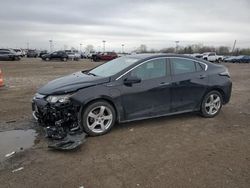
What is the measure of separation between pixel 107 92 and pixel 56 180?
2265 mm

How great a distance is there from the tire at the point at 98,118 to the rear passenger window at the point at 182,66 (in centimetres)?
185

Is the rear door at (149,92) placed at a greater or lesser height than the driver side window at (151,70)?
lesser

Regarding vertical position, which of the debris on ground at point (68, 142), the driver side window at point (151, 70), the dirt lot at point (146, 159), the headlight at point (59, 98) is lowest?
the dirt lot at point (146, 159)

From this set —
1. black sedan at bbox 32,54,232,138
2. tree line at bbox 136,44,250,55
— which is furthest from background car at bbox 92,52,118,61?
black sedan at bbox 32,54,232,138

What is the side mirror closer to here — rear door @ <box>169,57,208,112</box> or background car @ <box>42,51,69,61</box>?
rear door @ <box>169,57,208,112</box>

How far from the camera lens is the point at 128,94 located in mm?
5969

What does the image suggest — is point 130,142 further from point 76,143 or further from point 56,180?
point 56,180

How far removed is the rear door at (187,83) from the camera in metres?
6.62

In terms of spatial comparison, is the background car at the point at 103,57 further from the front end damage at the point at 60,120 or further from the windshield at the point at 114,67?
the front end damage at the point at 60,120

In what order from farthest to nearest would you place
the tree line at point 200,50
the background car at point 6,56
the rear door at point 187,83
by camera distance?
the tree line at point 200,50 → the background car at point 6,56 → the rear door at point 187,83

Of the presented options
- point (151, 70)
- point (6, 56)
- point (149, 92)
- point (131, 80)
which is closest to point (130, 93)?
point (131, 80)

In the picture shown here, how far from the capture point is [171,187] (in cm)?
373

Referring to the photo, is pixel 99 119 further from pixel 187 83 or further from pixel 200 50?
pixel 200 50

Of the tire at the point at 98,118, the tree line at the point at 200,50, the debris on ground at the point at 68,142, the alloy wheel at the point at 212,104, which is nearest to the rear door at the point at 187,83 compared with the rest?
the alloy wheel at the point at 212,104
